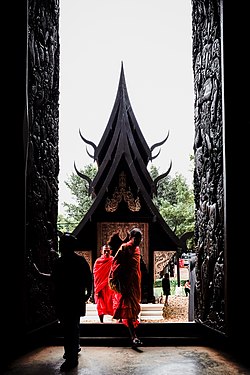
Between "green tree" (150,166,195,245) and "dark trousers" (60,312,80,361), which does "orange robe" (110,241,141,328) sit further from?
"green tree" (150,166,195,245)

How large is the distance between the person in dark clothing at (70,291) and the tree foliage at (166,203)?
15637mm

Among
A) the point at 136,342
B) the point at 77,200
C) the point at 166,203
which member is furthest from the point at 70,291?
the point at 77,200

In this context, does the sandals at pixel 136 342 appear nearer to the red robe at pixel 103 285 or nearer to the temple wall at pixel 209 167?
the temple wall at pixel 209 167

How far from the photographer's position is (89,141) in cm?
1508

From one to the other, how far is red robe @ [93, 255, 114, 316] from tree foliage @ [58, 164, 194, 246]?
1083cm

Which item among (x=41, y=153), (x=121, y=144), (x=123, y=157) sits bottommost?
(x=41, y=153)

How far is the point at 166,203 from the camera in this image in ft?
75.9

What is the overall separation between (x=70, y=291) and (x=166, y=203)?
60.0 feet

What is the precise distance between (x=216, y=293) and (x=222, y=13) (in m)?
2.99

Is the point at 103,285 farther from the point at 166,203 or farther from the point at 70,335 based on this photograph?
the point at 166,203

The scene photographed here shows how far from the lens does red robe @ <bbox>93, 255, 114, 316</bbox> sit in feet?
32.1

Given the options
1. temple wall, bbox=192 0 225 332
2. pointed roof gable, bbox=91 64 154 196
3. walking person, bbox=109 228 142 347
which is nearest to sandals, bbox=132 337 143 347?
walking person, bbox=109 228 142 347

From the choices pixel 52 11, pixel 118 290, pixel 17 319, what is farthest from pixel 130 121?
pixel 17 319

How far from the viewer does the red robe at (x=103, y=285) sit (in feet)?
32.1
